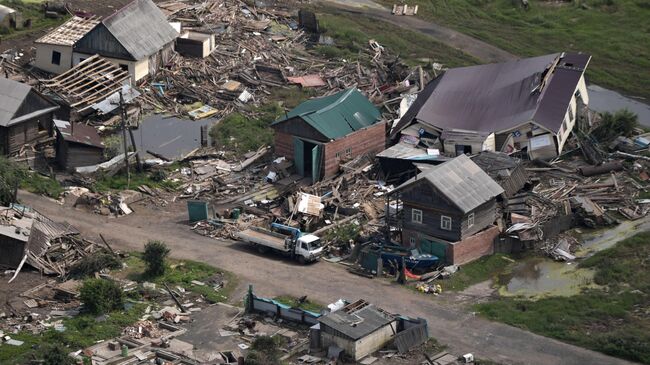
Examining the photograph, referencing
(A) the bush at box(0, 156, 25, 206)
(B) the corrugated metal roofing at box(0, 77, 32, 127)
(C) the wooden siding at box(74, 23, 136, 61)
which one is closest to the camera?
(A) the bush at box(0, 156, 25, 206)

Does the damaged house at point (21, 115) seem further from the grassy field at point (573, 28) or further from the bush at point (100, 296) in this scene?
the grassy field at point (573, 28)

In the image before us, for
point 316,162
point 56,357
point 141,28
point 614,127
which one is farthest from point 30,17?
point 56,357

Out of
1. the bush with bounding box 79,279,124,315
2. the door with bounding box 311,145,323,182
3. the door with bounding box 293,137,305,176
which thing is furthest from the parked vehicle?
the bush with bounding box 79,279,124,315

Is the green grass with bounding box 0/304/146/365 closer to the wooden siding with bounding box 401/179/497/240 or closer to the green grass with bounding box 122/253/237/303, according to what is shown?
the green grass with bounding box 122/253/237/303

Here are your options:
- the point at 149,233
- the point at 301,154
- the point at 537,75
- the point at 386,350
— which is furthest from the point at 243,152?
the point at 386,350

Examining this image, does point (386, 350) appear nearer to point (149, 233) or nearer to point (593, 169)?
point (149, 233)

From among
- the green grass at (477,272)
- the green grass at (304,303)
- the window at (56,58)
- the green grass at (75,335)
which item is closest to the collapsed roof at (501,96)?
the green grass at (477,272)
